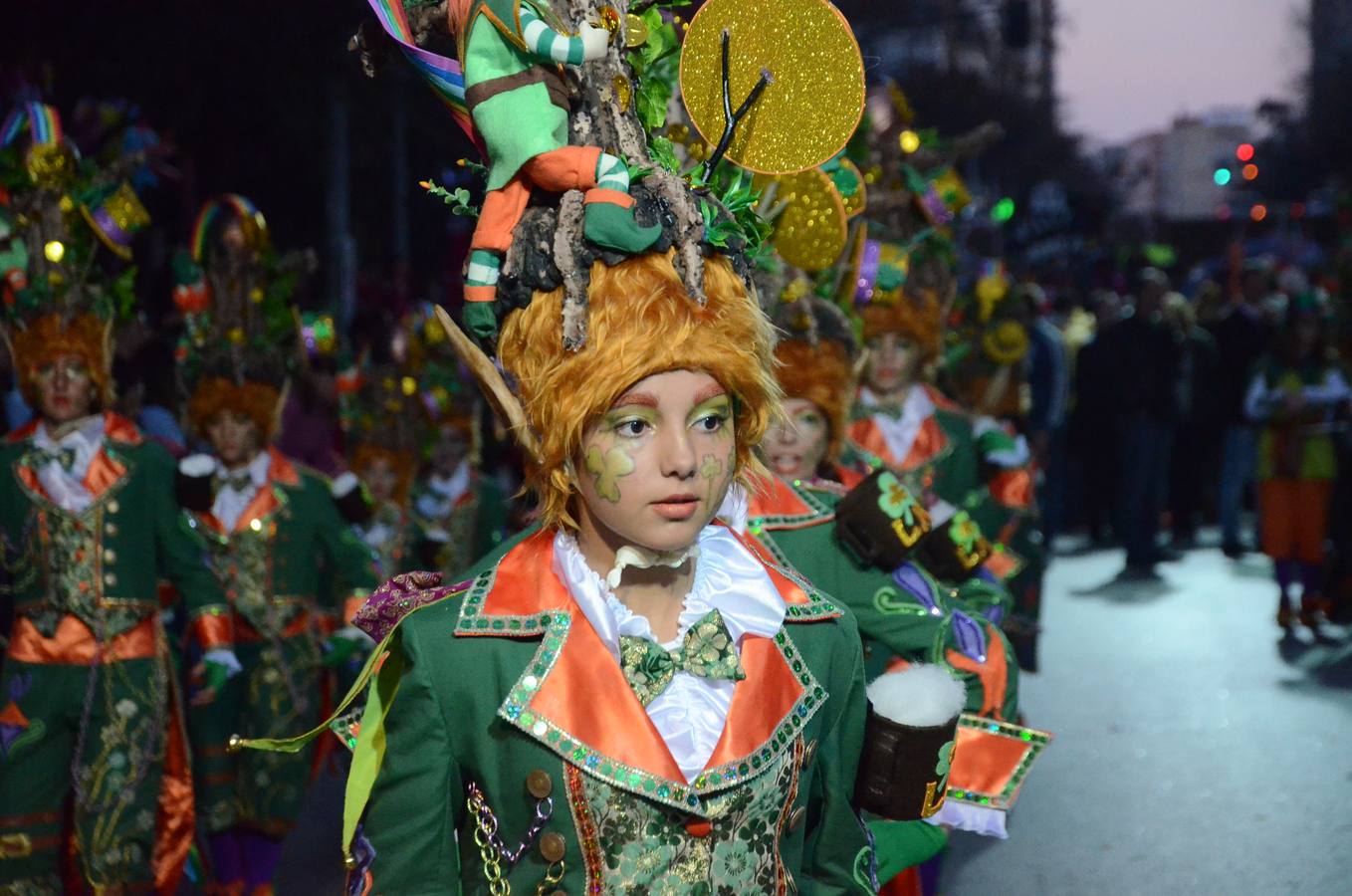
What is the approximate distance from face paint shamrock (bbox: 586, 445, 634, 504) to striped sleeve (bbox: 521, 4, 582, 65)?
0.63 metres

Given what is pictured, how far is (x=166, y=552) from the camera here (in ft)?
19.5

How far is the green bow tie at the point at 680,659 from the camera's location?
8.63 feet

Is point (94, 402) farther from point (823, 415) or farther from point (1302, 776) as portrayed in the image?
point (1302, 776)

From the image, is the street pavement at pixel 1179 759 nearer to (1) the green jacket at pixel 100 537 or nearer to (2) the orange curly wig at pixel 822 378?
(2) the orange curly wig at pixel 822 378

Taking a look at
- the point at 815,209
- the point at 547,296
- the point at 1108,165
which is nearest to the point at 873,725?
the point at 547,296

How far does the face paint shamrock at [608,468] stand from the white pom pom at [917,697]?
27.6 inches

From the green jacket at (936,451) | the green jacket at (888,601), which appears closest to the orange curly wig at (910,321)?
the green jacket at (936,451)

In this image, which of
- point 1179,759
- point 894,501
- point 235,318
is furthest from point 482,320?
point 1179,759

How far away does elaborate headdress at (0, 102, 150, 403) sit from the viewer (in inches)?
228

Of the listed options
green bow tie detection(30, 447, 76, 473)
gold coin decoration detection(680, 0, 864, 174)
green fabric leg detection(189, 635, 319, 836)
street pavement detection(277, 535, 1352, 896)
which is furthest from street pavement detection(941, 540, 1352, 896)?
gold coin decoration detection(680, 0, 864, 174)

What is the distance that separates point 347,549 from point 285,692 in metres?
0.69

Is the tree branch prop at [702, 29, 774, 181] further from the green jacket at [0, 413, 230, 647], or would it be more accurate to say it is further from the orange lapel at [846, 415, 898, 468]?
the orange lapel at [846, 415, 898, 468]

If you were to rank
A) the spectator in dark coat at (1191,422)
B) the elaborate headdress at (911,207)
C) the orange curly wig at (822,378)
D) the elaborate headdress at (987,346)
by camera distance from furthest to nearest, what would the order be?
the spectator in dark coat at (1191,422) < the elaborate headdress at (987,346) < the elaborate headdress at (911,207) < the orange curly wig at (822,378)

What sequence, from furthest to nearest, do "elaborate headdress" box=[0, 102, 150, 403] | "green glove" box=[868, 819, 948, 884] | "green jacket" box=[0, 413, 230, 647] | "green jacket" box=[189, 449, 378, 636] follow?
"green jacket" box=[189, 449, 378, 636]
"elaborate headdress" box=[0, 102, 150, 403]
"green jacket" box=[0, 413, 230, 647]
"green glove" box=[868, 819, 948, 884]
